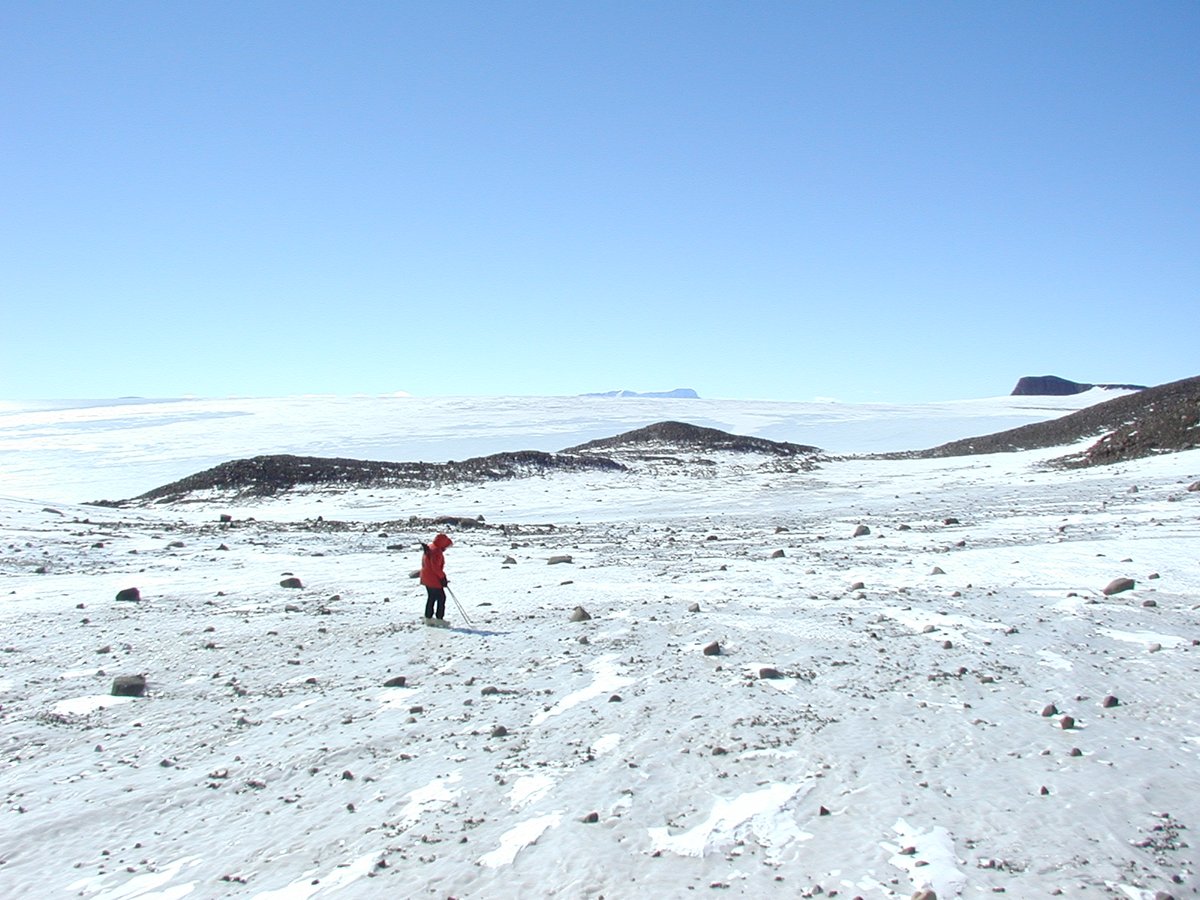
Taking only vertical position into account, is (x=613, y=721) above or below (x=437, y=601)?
below

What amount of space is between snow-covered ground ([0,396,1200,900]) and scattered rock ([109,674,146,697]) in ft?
0.33

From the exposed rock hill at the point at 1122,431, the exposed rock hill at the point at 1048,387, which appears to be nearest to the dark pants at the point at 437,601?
the exposed rock hill at the point at 1122,431

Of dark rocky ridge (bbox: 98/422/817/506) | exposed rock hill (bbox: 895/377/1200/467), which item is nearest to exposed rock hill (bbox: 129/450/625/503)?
dark rocky ridge (bbox: 98/422/817/506)

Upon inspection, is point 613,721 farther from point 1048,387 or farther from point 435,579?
point 1048,387

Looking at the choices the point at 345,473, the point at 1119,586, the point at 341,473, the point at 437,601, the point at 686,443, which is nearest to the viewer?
the point at 437,601

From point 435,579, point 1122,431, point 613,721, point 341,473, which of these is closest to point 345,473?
point 341,473

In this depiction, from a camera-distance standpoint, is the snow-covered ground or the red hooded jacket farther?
the red hooded jacket

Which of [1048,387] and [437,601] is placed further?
[1048,387]

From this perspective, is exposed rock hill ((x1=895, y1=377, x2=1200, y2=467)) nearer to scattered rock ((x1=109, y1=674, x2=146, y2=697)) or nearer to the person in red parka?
the person in red parka

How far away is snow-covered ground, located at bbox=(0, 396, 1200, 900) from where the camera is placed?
472cm

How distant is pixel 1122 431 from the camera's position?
31.5 m

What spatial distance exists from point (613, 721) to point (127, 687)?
13.8 ft

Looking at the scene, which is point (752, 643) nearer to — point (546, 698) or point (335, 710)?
point (546, 698)

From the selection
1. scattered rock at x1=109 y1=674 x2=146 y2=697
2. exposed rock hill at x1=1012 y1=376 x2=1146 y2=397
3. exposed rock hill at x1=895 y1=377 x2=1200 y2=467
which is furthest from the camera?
exposed rock hill at x1=1012 y1=376 x2=1146 y2=397
